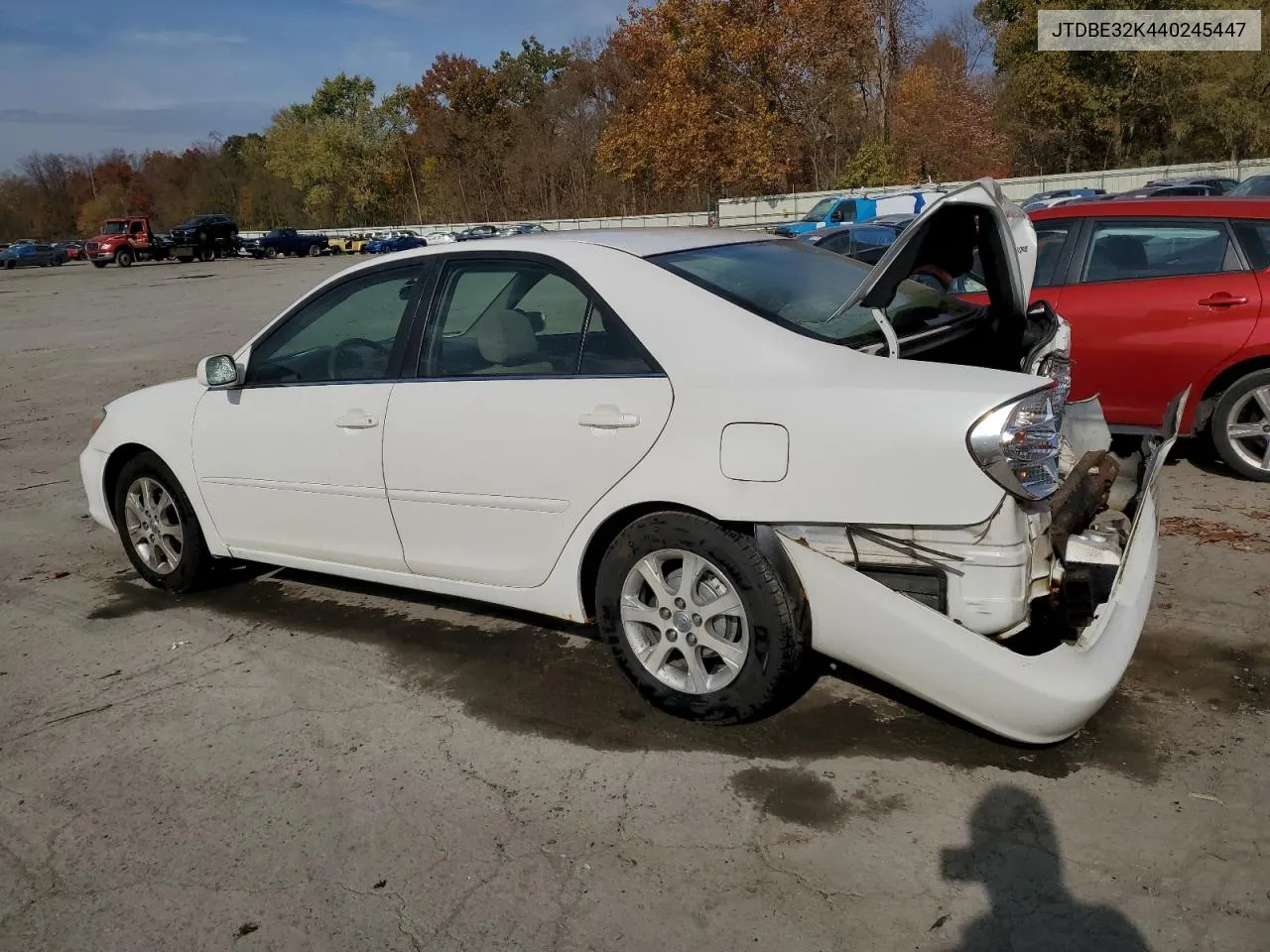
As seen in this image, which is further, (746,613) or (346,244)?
(346,244)

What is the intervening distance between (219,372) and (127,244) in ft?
162

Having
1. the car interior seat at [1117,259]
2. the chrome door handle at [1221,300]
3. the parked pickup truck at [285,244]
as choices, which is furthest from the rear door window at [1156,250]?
the parked pickup truck at [285,244]

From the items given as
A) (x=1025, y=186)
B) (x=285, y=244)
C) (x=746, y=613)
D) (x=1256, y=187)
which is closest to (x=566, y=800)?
(x=746, y=613)

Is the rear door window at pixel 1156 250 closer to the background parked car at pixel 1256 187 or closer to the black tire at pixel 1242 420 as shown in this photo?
the black tire at pixel 1242 420

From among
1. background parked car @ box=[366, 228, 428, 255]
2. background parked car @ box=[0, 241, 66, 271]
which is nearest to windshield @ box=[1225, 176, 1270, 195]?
background parked car @ box=[366, 228, 428, 255]

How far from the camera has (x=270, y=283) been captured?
103ft

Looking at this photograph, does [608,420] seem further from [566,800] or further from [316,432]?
[316,432]

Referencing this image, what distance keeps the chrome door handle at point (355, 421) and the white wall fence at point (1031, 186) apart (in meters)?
36.4

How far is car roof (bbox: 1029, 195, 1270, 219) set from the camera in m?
5.98

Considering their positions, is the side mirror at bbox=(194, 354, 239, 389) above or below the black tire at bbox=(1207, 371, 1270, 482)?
above

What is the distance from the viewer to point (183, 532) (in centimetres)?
509

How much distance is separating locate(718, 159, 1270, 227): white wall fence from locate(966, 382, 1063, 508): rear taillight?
37.2m

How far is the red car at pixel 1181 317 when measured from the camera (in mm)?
Result: 5820

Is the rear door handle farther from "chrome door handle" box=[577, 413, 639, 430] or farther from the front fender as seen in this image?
the front fender
